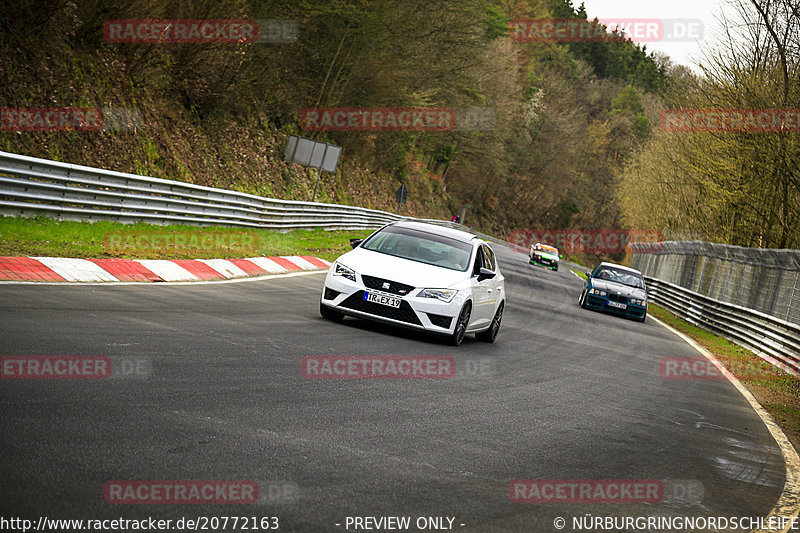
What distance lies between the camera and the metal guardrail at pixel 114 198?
14289 mm

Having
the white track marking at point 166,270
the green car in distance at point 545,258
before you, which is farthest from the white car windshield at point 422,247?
the green car in distance at point 545,258

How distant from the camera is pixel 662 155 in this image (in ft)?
171

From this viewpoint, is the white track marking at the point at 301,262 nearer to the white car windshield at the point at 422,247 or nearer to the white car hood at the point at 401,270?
the white car windshield at the point at 422,247

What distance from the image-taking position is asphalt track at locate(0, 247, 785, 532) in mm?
4613

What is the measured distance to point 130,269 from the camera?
13352mm

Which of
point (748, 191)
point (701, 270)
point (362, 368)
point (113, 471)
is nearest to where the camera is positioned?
point (113, 471)

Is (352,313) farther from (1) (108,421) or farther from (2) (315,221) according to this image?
(2) (315,221)

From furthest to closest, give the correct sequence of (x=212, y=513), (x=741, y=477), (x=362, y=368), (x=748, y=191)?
(x=748, y=191)
(x=362, y=368)
(x=741, y=477)
(x=212, y=513)

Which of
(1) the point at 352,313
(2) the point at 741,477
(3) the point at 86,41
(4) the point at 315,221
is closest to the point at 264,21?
(4) the point at 315,221

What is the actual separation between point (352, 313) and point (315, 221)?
21.6 meters
